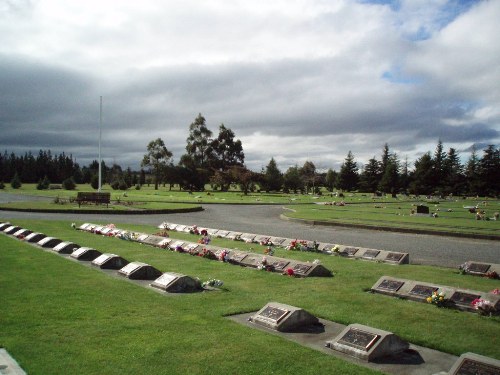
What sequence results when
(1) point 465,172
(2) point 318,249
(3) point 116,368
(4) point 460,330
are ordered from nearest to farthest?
(3) point 116,368, (4) point 460,330, (2) point 318,249, (1) point 465,172

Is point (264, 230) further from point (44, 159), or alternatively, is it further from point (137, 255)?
point (44, 159)

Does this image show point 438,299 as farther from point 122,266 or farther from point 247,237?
point 247,237

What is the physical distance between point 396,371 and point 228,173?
6603 cm

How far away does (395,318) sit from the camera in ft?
24.7

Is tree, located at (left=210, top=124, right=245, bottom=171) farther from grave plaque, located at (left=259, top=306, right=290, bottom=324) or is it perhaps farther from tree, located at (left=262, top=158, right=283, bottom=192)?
grave plaque, located at (left=259, top=306, right=290, bottom=324)

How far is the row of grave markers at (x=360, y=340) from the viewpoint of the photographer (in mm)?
4961

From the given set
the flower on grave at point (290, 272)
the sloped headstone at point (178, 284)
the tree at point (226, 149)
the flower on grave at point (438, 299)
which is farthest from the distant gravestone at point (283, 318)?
the tree at point (226, 149)

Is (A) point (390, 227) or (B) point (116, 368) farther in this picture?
(A) point (390, 227)

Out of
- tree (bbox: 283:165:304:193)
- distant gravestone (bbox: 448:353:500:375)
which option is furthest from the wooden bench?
tree (bbox: 283:165:304:193)

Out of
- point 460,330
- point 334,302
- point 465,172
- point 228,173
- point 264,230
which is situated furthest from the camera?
point 465,172

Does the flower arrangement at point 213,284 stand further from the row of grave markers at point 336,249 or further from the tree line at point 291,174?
the tree line at point 291,174

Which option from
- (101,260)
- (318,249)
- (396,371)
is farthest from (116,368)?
(318,249)

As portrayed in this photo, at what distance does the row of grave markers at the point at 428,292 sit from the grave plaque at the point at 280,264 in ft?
Answer: 8.38

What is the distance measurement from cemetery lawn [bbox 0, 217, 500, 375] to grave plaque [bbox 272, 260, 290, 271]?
0.46 metres
